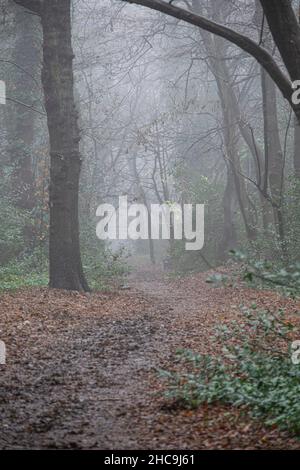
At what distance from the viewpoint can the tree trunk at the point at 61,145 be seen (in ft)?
52.0

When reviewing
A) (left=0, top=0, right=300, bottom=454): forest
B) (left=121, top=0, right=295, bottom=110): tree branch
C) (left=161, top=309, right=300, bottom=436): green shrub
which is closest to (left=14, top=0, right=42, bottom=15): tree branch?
(left=0, top=0, right=300, bottom=454): forest

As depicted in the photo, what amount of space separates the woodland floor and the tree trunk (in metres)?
1.24

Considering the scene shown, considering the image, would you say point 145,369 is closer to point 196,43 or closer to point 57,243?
point 57,243

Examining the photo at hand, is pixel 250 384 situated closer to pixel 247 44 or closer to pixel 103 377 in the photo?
pixel 103 377

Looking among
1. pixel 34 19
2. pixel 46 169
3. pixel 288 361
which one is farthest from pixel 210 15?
pixel 288 361

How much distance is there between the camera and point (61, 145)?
1592cm

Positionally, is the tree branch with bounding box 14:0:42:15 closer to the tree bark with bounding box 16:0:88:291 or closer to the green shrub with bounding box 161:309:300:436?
the tree bark with bounding box 16:0:88:291

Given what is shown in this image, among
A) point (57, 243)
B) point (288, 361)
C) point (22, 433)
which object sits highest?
point (57, 243)

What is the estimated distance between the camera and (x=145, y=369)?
324 inches

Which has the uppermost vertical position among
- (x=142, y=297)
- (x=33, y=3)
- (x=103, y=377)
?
(x=33, y=3)

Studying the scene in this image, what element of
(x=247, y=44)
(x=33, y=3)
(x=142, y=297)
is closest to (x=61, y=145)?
(x=33, y=3)

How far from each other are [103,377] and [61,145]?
8991mm

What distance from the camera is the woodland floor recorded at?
5629 millimetres
